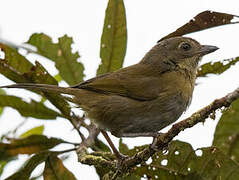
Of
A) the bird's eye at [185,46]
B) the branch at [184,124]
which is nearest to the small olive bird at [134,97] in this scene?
the bird's eye at [185,46]

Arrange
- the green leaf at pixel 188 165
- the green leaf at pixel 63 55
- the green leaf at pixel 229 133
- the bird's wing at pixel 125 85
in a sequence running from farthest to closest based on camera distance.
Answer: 1. the green leaf at pixel 63 55
2. the bird's wing at pixel 125 85
3. the green leaf at pixel 229 133
4. the green leaf at pixel 188 165

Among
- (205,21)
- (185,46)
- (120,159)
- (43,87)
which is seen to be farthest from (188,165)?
(185,46)

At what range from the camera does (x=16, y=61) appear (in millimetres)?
3680

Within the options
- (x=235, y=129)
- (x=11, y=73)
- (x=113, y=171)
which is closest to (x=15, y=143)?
(x=11, y=73)

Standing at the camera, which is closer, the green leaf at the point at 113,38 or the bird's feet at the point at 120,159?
the bird's feet at the point at 120,159

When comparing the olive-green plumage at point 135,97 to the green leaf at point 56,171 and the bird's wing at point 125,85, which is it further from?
the green leaf at point 56,171

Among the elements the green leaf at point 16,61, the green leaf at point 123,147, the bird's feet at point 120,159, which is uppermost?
the green leaf at point 16,61

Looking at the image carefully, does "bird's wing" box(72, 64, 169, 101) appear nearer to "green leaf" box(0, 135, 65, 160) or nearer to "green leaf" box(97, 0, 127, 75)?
"green leaf" box(97, 0, 127, 75)

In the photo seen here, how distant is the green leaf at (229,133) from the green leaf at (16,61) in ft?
5.17

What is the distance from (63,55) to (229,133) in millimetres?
1643

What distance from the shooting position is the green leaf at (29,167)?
11.0 ft

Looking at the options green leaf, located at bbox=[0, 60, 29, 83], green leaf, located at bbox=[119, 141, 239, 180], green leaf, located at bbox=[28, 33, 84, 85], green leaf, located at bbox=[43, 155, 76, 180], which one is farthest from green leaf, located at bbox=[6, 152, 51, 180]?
green leaf, located at bbox=[28, 33, 84, 85]

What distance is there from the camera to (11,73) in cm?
364

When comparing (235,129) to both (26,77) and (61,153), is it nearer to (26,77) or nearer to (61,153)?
(61,153)
